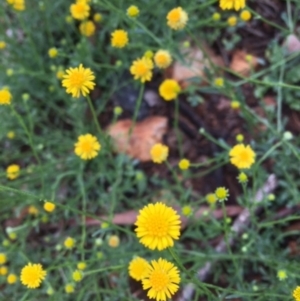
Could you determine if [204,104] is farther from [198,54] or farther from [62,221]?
[62,221]

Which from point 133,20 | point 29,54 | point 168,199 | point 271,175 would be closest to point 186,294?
point 168,199

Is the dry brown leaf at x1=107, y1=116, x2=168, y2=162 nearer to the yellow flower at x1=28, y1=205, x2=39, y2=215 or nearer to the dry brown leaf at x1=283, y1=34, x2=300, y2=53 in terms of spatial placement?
the yellow flower at x1=28, y1=205, x2=39, y2=215

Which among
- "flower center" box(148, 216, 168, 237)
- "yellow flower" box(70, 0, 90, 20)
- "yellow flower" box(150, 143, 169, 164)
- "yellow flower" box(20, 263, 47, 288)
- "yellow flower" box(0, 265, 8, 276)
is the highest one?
"yellow flower" box(70, 0, 90, 20)

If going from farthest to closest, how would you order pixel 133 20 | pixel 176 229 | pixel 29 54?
pixel 29 54
pixel 133 20
pixel 176 229

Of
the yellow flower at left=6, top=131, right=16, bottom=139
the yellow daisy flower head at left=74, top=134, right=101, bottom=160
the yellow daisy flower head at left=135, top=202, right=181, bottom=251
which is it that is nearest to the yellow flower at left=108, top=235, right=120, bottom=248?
the yellow daisy flower head at left=74, top=134, right=101, bottom=160

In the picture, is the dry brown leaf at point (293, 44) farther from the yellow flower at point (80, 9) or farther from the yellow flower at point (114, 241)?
the yellow flower at point (114, 241)
